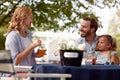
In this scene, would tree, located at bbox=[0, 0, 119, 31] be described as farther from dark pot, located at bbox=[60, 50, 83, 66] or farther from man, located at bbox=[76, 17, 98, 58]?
dark pot, located at bbox=[60, 50, 83, 66]

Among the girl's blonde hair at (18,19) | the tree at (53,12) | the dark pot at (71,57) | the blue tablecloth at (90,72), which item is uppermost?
the tree at (53,12)

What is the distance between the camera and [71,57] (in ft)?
9.34

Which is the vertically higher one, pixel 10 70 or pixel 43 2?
pixel 43 2

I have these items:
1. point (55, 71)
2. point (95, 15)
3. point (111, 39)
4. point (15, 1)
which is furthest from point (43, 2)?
point (55, 71)

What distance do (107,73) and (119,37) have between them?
7599mm

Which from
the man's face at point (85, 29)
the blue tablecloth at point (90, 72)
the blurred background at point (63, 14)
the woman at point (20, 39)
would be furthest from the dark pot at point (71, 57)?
the blurred background at point (63, 14)

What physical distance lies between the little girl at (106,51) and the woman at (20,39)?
0.62 m

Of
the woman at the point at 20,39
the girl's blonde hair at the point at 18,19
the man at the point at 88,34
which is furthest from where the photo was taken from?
the man at the point at 88,34

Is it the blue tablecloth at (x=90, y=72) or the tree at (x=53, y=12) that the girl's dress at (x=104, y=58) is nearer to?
the blue tablecloth at (x=90, y=72)

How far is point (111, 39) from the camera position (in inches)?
153

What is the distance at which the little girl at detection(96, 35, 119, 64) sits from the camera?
3.65 metres

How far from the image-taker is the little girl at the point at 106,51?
3648mm

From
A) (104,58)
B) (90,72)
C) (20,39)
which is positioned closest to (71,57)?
(90,72)

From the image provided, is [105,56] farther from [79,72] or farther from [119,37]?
[119,37]
